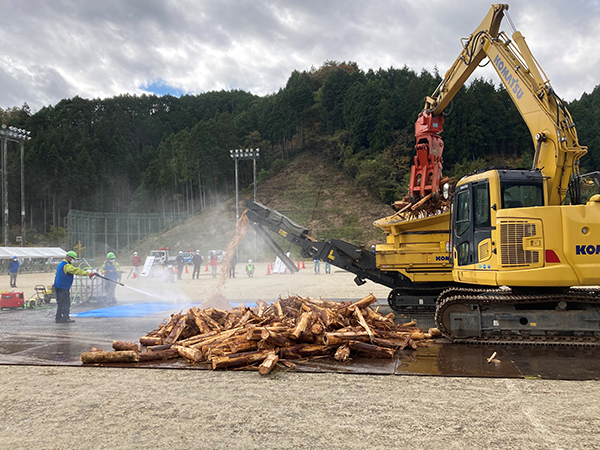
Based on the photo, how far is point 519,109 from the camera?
1032 cm

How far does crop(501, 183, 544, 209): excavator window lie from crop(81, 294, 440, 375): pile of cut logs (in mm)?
2865

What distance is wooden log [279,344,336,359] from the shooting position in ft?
25.9

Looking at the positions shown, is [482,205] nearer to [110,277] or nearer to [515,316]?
[515,316]

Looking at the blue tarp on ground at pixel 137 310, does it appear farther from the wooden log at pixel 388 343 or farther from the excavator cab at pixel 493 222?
the excavator cab at pixel 493 222

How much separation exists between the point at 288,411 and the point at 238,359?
2.26m

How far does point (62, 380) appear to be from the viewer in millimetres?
6910

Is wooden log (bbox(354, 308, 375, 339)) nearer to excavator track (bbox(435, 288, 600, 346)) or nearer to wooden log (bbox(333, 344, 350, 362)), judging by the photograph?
wooden log (bbox(333, 344, 350, 362))

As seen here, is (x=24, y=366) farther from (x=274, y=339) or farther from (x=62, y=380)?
(x=274, y=339)

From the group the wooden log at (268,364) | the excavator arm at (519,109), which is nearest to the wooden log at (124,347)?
the wooden log at (268,364)

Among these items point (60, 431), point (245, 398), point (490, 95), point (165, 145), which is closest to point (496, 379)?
point (245, 398)

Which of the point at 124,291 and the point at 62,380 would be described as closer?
the point at 62,380

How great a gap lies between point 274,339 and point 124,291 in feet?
48.6

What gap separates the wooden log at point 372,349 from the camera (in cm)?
799

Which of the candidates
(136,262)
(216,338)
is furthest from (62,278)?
(136,262)
